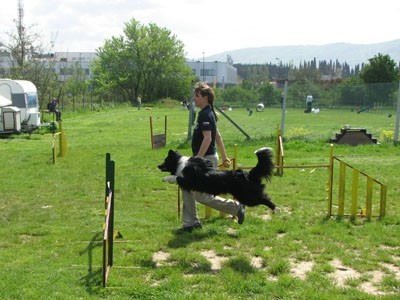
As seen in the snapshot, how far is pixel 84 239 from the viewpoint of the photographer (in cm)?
563

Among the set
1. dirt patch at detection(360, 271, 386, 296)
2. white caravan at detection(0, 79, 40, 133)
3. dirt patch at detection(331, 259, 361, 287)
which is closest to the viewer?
dirt patch at detection(360, 271, 386, 296)

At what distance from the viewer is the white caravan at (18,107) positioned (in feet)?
62.0

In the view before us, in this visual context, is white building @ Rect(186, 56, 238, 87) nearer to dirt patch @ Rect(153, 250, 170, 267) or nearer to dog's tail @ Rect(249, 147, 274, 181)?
dog's tail @ Rect(249, 147, 274, 181)

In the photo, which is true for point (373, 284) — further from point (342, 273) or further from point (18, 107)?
point (18, 107)

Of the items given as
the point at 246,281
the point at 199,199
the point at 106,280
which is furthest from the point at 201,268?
the point at 199,199

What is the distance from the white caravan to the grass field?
8927 millimetres

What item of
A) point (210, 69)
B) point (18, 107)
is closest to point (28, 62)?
point (18, 107)

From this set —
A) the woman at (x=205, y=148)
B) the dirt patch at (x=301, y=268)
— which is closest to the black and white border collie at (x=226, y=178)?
the woman at (x=205, y=148)

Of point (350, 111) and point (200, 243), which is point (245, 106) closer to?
point (350, 111)

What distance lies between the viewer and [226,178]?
5289 mm

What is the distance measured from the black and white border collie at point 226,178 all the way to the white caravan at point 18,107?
608 inches

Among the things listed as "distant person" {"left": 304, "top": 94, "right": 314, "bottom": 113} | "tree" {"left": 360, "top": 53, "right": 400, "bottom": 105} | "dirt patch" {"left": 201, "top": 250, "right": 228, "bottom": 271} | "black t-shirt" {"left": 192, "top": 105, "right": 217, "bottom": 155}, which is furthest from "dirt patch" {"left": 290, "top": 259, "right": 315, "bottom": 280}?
"tree" {"left": 360, "top": 53, "right": 400, "bottom": 105}

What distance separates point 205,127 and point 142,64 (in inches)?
2185

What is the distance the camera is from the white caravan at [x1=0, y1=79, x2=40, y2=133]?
62.0ft
